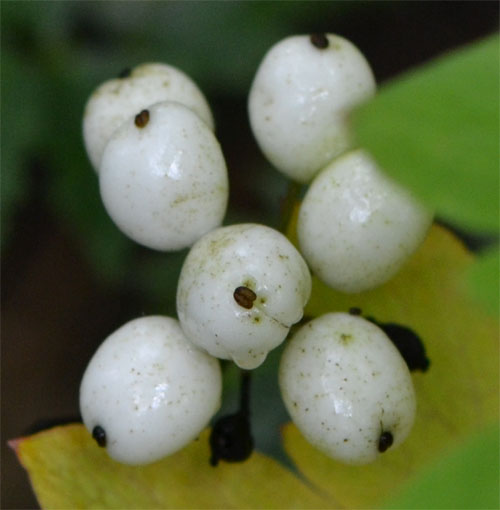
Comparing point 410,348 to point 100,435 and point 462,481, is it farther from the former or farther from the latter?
point 462,481

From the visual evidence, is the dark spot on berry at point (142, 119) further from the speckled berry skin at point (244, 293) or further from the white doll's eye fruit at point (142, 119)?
the speckled berry skin at point (244, 293)

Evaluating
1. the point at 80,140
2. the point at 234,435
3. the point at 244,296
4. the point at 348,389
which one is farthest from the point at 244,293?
the point at 80,140

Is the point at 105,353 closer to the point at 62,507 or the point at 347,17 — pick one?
the point at 62,507

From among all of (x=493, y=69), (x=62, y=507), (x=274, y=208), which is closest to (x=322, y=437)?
(x=62, y=507)

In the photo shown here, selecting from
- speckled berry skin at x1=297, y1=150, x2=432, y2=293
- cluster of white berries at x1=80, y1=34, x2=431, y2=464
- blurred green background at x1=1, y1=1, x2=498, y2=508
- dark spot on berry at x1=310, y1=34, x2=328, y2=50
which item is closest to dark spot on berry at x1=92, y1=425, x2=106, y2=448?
cluster of white berries at x1=80, y1=34, x2=431, y2=464

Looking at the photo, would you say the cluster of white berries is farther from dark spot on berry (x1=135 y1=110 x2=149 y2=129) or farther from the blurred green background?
the blurred green background

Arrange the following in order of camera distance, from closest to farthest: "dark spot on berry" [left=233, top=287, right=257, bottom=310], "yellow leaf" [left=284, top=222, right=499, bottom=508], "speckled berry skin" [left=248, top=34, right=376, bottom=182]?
"dark spot on berry" [left=233, top=287, right=257, bottom=310] < "speckled berry skin" [left=248, top=34, right=376, bottom=182] < "yellow leaf" [left=284, top=222, right=499, bottom=508]
